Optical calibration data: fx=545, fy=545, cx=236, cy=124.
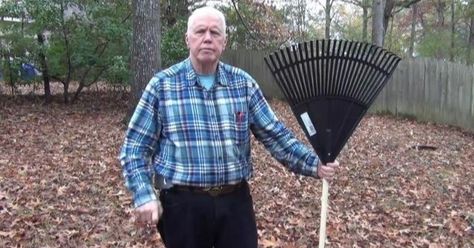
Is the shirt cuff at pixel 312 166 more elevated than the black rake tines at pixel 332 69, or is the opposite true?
the black rake tines at pixel 332 69

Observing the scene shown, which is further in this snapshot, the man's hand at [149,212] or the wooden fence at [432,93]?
the wooden fence at [432,93]

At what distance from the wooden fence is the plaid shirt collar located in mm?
10973

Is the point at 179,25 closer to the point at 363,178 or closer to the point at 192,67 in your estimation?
the point at 363,178

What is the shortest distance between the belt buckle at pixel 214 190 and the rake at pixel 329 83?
21.0 inches

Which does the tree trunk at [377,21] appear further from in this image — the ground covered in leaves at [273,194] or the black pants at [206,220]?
the black pants at [206,220]

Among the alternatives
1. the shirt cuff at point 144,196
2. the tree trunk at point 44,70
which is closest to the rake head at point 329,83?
the shirt cuff at point 144,196

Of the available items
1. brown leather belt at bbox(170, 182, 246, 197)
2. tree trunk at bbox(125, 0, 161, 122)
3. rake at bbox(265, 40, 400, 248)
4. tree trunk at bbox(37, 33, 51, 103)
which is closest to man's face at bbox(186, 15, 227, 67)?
rake at bbox(265, 40, 400, 248)

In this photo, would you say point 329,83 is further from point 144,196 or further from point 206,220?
point 144,196

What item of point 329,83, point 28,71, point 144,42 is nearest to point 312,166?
point 329,83

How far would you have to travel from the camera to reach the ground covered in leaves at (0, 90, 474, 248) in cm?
493

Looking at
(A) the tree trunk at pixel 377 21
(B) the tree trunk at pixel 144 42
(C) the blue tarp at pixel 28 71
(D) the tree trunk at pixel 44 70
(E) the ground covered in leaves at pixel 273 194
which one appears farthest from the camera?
(A) the tree trunk at pixel 377 21

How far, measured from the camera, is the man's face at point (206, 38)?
2.51 meters

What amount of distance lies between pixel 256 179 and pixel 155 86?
421cm

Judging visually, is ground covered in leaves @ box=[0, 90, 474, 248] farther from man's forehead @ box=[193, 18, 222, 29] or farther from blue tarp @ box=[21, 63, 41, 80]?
man's forehead @ box=[193, 18, 222, 29]
